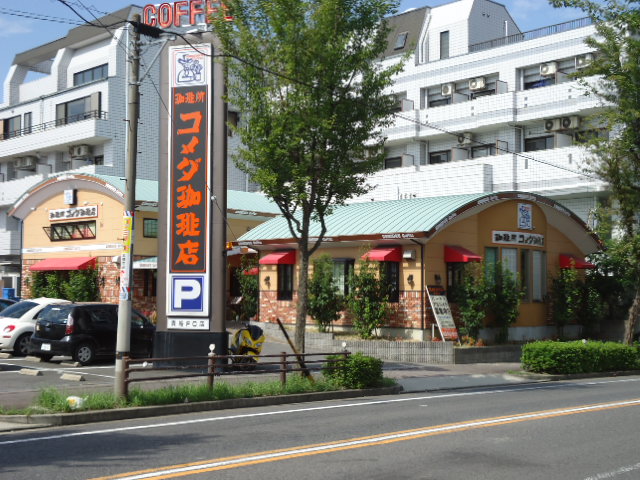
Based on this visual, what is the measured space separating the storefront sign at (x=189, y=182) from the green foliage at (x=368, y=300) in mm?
7586

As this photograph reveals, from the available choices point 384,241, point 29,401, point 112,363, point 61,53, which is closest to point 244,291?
point 384,241

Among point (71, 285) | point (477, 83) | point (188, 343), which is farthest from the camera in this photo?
point (477, 83)

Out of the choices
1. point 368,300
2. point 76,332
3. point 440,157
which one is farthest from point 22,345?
point 440,157

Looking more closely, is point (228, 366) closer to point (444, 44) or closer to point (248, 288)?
point (248, 288)

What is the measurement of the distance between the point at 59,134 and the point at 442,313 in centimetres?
3107

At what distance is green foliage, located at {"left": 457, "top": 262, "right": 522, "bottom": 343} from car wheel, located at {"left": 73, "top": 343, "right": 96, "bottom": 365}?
1151 centimetres

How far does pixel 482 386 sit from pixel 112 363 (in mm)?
10121


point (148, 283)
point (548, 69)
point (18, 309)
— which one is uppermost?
point (548, 69)

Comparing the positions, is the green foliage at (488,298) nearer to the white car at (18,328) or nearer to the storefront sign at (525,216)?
the storefront sign at (525,216)

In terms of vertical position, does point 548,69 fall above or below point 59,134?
above

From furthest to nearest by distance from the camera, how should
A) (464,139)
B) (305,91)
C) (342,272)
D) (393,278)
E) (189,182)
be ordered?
(464,139) → (342,272) → (393,278) → (189,182) → (305,91)

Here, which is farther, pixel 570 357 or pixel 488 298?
pixel 488 298

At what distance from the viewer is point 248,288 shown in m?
32.3

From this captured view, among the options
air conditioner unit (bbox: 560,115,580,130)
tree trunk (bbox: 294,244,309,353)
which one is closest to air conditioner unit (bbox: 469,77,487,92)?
air conditioner unit (bbox: 560,115,580,130)
